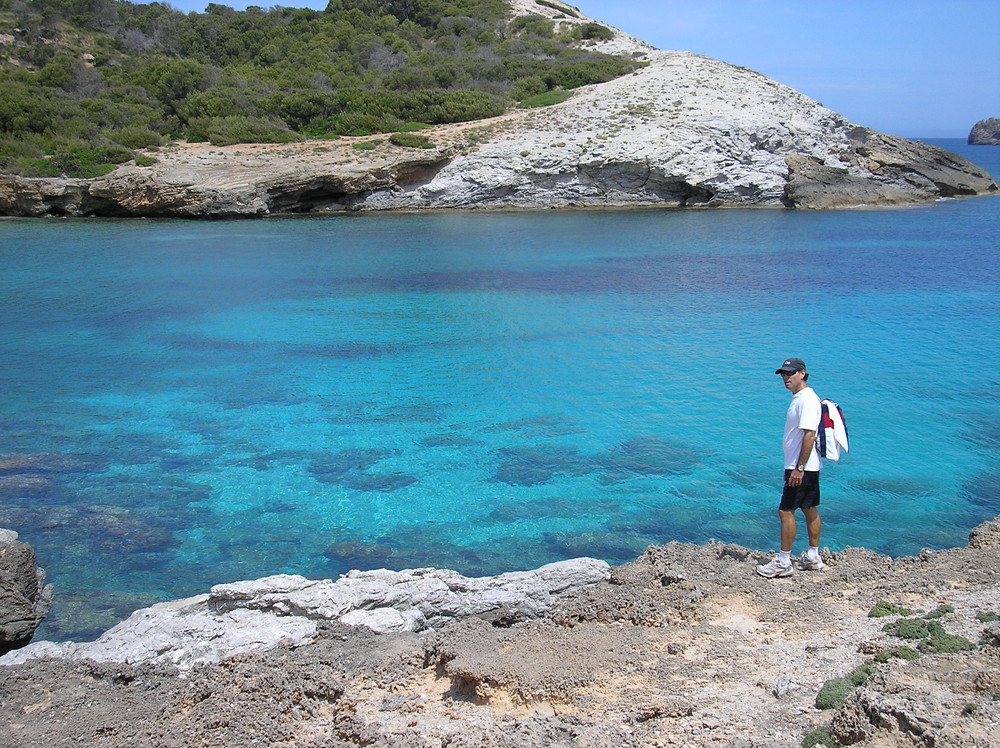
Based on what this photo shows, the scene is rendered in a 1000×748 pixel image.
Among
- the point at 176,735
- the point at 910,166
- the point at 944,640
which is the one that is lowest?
the point at 176,735

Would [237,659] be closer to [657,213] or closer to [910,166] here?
[657,213]

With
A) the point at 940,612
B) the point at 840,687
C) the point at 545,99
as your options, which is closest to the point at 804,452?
the point at 940,612

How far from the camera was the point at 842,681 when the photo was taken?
14.7ft

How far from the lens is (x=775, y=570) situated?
642cm

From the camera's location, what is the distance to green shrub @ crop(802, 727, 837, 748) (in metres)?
3.97

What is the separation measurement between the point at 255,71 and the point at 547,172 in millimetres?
25890

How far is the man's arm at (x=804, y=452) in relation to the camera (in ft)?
20.6

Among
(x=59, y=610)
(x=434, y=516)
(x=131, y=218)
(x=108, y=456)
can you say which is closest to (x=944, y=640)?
(x=434, y=516)

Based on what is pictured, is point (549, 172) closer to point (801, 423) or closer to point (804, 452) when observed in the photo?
point (801, 423)

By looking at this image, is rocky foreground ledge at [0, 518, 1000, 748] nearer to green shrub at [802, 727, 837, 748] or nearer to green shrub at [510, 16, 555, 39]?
green shrub at [802, 727, 837, 748]

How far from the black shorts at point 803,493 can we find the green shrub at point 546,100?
40.7m

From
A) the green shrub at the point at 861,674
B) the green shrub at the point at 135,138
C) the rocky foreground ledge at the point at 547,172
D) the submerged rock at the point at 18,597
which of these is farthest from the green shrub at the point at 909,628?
the green shrub at the point at 135,138

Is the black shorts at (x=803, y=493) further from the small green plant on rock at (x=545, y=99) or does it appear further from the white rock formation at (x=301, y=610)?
the small green plant on rock at (x=545, y=99)

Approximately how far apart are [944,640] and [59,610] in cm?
731
